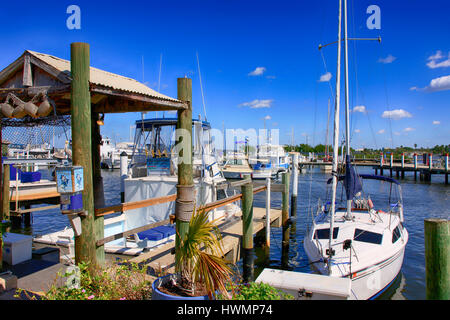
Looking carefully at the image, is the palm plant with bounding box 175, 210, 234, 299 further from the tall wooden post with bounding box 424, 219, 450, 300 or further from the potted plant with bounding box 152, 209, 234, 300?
the tall wooden post with bounding box 424, 219, 450, 300

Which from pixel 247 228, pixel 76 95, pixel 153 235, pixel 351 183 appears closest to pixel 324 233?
pixel 351 183

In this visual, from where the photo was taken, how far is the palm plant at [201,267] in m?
3.96

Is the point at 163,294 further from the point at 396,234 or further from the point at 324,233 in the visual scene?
the point at 396,234

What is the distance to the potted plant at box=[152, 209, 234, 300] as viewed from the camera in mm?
3934

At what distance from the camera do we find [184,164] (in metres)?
5.16

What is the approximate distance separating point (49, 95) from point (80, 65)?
0.76 meters

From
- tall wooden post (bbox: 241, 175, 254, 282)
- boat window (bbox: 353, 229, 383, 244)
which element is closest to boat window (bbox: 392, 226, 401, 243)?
boat window (bbox: 353, 229, 383, 244)

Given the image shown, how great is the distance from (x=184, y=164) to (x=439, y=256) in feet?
12.3

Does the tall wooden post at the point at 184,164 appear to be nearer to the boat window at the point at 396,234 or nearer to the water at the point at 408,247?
the water at the point at 408,247

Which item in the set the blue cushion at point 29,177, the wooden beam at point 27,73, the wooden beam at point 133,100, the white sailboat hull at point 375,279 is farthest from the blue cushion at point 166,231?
the blue cushion at point 29,177

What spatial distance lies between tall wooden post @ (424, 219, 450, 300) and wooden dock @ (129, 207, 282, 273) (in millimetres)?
4339
